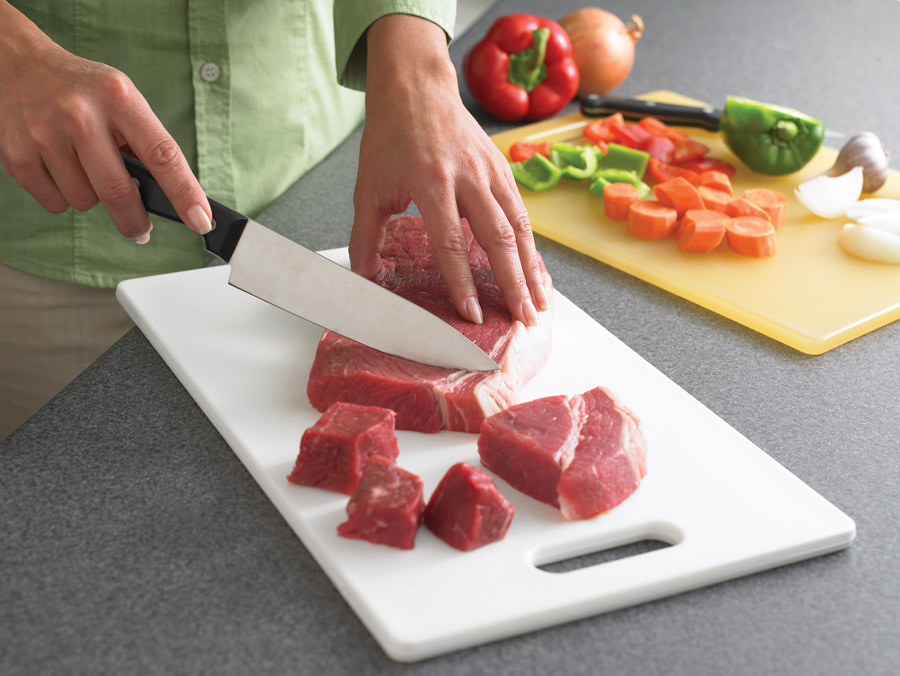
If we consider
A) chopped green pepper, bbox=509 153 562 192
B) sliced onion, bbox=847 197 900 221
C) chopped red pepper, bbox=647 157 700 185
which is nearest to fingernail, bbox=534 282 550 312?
chopped green pepper, bbox=509 153 562 192

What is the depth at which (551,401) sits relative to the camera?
1423 millimetres

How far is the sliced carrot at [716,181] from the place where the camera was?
90.7 inches

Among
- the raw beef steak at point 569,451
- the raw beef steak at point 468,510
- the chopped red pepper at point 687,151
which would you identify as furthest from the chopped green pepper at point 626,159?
the raw beef steak at point 468,510

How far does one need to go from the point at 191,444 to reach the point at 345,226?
3.04 ft

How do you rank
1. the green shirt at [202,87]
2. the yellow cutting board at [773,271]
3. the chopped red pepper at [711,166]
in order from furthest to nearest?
the chopped red pepper at [711,166]
the green shirt at [202,87]
the yellow cutting board at [773,271]

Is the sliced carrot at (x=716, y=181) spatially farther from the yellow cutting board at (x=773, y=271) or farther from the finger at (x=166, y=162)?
the finger at (x=166, y=162)

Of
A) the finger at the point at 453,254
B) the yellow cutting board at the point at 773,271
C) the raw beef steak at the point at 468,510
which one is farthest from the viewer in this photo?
the yellow cutting board at the point at 773,271

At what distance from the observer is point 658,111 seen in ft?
9.14

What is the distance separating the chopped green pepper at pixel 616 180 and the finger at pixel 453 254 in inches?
31.8

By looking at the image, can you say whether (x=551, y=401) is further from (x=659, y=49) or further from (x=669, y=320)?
(x=659, y=49)

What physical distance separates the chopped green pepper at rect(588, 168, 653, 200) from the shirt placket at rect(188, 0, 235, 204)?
0.93 m

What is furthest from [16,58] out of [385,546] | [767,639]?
[767,639]

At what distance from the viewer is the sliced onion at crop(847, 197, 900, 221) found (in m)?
2.22

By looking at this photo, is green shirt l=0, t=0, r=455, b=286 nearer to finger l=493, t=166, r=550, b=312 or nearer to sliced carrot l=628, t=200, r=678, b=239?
finger l=493, t=166, r=550, b=312
